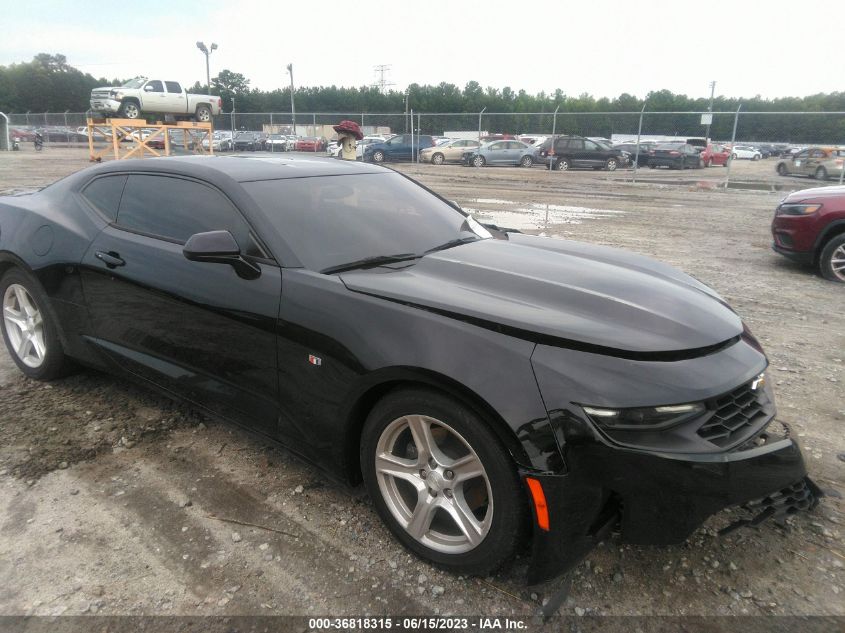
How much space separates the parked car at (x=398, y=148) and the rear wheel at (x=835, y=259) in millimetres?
24844

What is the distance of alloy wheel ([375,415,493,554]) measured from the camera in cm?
225

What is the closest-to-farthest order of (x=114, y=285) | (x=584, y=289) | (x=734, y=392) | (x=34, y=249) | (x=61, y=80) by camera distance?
1. (x=734, y=392)
2. (x=584, y=289)
3. (x=114, y=285)
4. (x=34, y=249)
5. (x=61, y=80)

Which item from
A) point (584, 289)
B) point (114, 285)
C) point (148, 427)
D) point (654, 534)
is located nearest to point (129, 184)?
point (114, 285)

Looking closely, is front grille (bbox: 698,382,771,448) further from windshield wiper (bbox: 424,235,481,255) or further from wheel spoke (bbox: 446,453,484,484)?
windshield wiper (bbox: 424,235,481,255)

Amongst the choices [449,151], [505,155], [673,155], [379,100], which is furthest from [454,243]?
[379,100]

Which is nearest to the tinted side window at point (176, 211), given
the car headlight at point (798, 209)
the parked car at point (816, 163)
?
the car headlight at point (798, 209)

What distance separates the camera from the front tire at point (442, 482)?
2.11 metres

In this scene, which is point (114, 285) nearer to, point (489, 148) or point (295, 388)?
point (295, 388)

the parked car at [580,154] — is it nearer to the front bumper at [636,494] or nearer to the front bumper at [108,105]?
the front bumper at [108,105]

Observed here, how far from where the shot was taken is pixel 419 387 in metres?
2.25

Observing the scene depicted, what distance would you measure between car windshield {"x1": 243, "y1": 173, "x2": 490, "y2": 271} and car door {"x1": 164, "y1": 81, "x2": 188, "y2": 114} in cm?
3231

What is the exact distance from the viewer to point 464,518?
2287mm

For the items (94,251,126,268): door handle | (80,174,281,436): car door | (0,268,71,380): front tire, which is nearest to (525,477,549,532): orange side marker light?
(80,174,281,436): car door

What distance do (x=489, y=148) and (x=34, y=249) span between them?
26713mm
